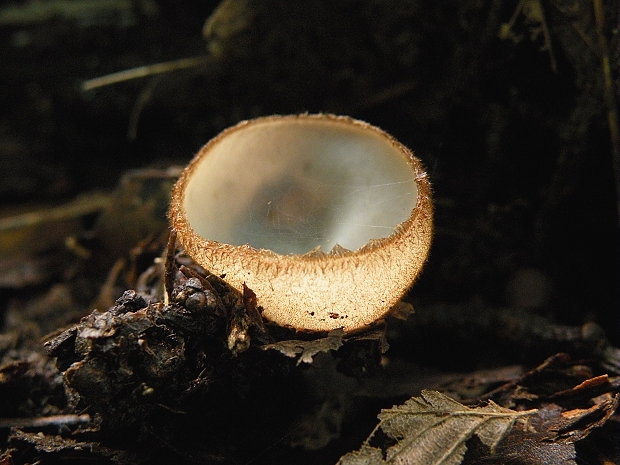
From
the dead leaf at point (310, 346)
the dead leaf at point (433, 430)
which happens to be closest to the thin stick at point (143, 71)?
the dead leaf at point (310, 346)

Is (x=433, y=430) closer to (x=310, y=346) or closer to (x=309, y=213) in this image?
(x=310, y=346)

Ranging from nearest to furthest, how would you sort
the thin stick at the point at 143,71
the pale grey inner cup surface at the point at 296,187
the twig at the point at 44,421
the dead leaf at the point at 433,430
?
the dead leaf at the point at 433,430, the twig at the point at 44,421, the pale grey inner cup surface at the point at 296,187, the thin stick at the point at 143,71

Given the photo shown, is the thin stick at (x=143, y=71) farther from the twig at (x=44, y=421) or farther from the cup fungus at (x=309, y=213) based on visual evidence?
the twig at (x=44, y=421)

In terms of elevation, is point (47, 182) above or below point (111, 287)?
above

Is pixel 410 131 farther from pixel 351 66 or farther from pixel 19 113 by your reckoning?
pixel 19 113

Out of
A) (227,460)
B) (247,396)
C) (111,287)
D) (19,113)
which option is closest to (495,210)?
(247,396)

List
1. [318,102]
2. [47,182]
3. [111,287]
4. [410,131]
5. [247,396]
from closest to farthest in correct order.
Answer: [247,396] → [111,287] → [410,131] → [318,102] → [47,182]

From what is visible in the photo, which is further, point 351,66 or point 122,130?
point 122,130
